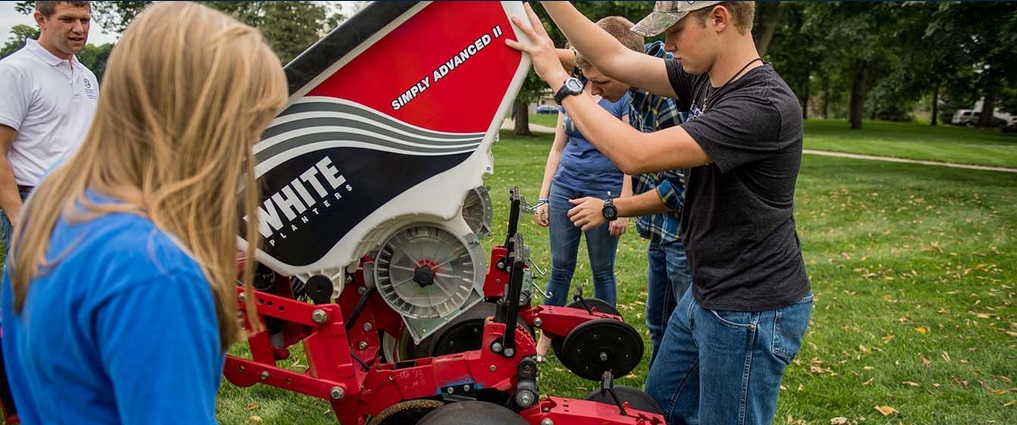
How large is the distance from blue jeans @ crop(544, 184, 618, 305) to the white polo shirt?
264 cm

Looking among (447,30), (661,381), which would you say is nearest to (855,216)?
(661,381)

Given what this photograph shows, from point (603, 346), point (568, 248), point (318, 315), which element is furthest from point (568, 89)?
point (568, 248)

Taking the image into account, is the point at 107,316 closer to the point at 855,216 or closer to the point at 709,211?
the point at 709,211

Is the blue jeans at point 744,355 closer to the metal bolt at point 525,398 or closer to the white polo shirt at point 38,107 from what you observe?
the metal bolt at point 525,398

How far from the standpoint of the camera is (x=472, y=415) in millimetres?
2627

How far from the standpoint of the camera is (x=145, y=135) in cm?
116

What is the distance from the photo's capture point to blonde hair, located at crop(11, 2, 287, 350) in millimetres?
1150

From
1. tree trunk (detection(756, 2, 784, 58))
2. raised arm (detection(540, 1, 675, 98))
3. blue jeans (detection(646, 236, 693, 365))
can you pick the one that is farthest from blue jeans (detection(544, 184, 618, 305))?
tree trunk (detection(756, 2, 784, 58))

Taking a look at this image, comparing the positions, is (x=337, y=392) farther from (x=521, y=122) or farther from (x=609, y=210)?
(x=521, y=122)

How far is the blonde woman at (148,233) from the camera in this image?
1.07 meters

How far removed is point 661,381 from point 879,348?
10.1 ft

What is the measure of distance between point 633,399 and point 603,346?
504mm

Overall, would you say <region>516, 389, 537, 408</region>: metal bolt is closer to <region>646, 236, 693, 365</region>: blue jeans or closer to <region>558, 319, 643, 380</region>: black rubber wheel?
<region>558, 319, 643, 380</region>: black rubber wheel

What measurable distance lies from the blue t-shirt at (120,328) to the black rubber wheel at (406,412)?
6.08 ft
